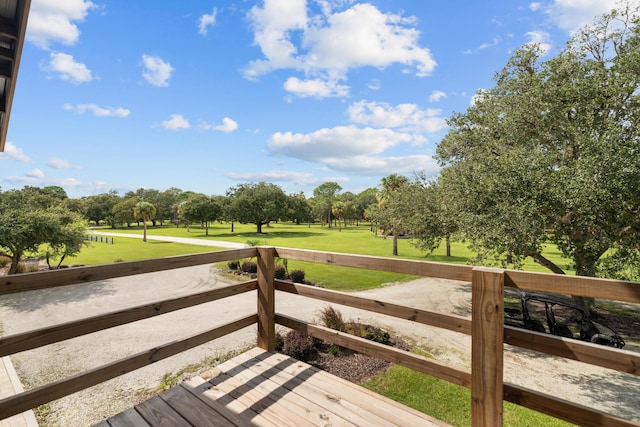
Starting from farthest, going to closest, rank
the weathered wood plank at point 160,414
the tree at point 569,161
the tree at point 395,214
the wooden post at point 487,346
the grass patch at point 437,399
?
the tree at point 395,214 < the tree at point 569,161 < the grass patch at point 437,399 < the weathered wood plank at point 160,414 < the wooden post at point 487,346

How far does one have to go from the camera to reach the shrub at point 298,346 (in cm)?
580

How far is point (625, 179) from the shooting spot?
6.08 m

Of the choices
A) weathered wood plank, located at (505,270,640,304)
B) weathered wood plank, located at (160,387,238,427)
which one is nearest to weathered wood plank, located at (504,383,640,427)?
weathered wood plank, located at (505,270,640,304)

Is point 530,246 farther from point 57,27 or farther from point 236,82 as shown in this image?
point 236,82

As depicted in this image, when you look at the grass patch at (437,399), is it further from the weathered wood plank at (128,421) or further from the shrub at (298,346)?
the weathered wood plank at (128,421)

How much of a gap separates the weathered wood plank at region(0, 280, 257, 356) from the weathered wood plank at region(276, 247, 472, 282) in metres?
Result: 0.98

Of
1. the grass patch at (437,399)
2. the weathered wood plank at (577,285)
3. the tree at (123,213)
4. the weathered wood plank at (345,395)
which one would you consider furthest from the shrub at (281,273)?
the tree at (123,213)

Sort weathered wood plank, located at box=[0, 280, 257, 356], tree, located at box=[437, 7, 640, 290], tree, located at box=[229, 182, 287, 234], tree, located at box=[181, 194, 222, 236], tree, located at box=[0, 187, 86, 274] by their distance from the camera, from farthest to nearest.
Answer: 1. tree, located at box=[229, 182, 287, 234]
2. tree, located at box=[181, 194, 222, 236]
3. tree, located at box=[0, 187, 86, 274]
4. tree, located at box=[437, 7, 640, 290]
5. weathered wood plank, located at box=[0, 280, 257, 356]

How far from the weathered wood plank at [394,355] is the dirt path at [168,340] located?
407 millimetres

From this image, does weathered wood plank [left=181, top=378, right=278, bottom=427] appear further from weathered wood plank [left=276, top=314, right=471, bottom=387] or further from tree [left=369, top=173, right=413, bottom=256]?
tree [left=369, top=173, right=413, bottom=256]

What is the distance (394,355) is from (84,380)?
2045 mm

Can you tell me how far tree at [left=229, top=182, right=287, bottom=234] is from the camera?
41688mm

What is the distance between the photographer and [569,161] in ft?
24.2

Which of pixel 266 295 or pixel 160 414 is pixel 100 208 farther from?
pixel 160 414
